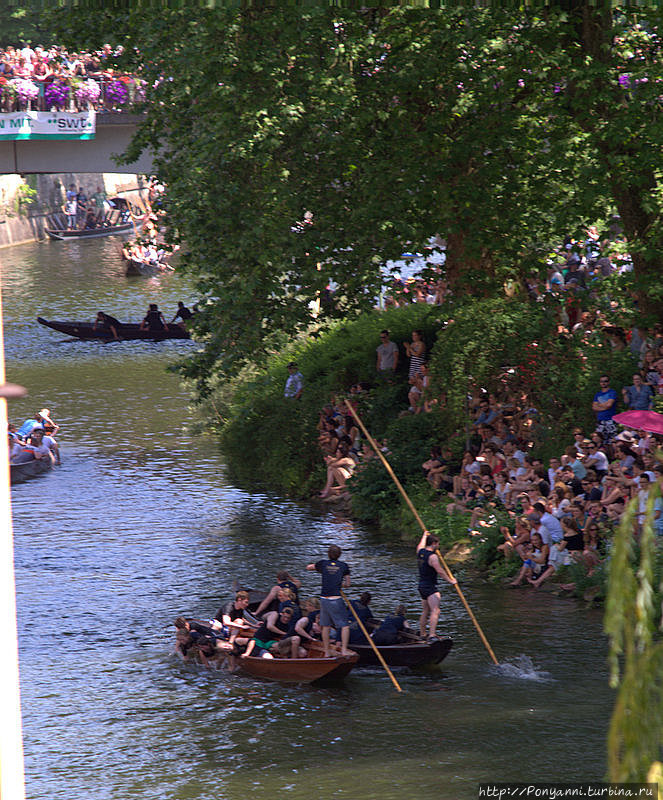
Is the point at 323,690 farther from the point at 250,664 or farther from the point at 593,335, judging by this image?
the point at 593,335

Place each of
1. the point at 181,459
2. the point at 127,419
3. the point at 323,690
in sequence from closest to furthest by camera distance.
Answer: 1. the point at 323,690
2. the point at 181,459
3. the point at 127,419

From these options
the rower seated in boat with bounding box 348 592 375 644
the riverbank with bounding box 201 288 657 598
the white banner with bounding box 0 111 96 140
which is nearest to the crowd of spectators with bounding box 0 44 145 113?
the white banner with bounding box 0 111 96 140

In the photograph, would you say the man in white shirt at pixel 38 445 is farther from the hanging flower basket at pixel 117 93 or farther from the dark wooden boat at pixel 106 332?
the dark wooden boat at pixel 106 332

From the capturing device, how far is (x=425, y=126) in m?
23.3

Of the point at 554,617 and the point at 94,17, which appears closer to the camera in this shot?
the point at 554,617

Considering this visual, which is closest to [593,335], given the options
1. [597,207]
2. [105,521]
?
[597,207]

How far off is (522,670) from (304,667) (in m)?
2.97

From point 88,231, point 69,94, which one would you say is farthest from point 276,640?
point 88,231

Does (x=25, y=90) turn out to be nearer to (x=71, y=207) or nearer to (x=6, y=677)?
(x=71, y=207)

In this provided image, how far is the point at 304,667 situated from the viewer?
54.6 feet

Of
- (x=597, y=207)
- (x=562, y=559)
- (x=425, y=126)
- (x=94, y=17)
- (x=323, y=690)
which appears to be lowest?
(x=323, y=690)

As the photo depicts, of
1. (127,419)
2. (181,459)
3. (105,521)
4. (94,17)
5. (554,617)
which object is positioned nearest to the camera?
(554,617)

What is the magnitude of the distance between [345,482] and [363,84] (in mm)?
8356

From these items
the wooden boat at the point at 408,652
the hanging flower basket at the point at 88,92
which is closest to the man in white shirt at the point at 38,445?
the hanging flower basket at the point at 88,92
